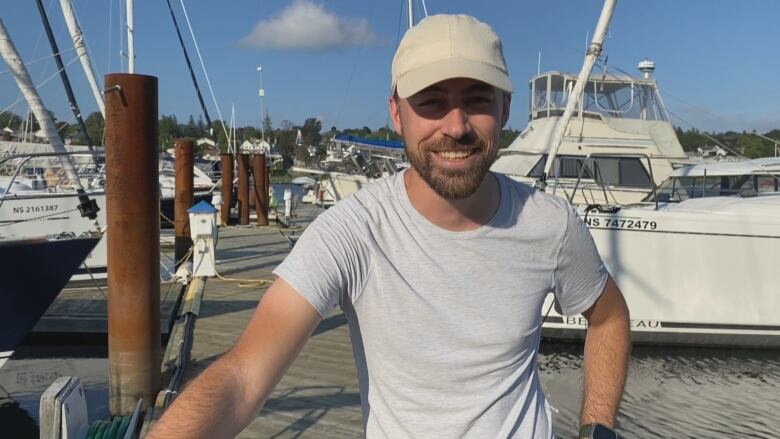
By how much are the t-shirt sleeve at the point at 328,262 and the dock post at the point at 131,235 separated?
4.10 metres

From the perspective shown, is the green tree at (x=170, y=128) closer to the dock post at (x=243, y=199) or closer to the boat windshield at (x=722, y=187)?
the dock post at (x=243, y=199)

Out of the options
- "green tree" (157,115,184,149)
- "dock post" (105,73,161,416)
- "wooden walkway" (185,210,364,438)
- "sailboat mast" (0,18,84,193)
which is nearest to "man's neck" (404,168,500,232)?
"wooden walkway" (185,210,364,438)

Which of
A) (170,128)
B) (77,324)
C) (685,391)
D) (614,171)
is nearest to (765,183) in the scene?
(614,171)

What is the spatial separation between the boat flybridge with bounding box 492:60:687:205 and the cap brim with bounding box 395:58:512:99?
11278 mm

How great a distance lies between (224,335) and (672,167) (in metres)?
10.5

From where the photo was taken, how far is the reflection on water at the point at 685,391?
6680 mm

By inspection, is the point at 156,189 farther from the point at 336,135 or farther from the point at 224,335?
the point at 336,135

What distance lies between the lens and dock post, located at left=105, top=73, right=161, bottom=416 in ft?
17.7

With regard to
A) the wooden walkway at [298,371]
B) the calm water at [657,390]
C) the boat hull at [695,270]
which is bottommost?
the calm water at [657,390]

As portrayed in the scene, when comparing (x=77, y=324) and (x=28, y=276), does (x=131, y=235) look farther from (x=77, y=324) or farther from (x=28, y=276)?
(x=77, y=324)

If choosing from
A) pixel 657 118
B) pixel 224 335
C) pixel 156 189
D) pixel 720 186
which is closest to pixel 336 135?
pixel 657 118

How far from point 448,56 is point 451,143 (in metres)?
0.19

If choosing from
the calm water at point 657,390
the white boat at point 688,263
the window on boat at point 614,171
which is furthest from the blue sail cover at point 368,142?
the calm water at point 657,390

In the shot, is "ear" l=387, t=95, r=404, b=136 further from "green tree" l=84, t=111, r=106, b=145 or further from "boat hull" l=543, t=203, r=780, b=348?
"green tree" l=84, t=111, r=106, b=145
